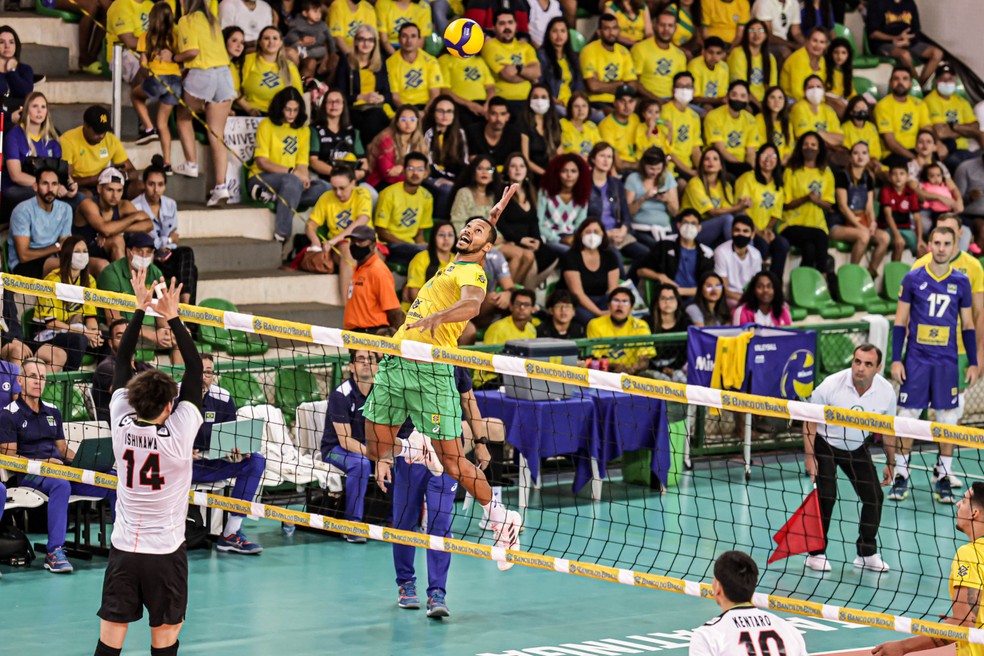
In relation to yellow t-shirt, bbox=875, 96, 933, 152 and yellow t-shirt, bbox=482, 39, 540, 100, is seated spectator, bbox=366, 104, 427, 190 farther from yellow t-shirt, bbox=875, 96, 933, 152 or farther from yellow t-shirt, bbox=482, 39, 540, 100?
yellow t-shirt, bbox=875, 96, 933, 152

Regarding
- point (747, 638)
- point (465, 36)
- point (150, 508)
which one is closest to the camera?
point (747, 638)

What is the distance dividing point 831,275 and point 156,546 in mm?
12029

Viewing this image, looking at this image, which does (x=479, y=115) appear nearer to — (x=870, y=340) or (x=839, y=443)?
(x=870, y=340)

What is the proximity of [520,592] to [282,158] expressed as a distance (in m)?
6.53

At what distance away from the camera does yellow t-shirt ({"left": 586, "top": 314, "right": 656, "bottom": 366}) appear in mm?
14930

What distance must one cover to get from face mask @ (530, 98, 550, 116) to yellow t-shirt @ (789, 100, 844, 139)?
369cm

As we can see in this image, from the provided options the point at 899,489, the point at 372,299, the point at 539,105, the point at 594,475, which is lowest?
the point at 899,489

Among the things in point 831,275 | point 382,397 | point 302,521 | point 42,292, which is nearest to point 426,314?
point 382,397

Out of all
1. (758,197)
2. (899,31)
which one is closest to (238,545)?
(758,197)

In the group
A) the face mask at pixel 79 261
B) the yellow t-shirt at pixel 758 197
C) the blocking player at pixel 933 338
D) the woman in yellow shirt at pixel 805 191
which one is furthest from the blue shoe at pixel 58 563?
the woman in yellow shirt at pixel 805 191

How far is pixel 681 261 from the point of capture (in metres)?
17.0

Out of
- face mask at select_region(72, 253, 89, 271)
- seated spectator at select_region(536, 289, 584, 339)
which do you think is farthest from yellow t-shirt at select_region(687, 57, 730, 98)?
face mask at select_region(72, 253, 89, 271)

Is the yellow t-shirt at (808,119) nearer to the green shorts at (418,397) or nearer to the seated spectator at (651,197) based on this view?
the seated spectator at (651,197)

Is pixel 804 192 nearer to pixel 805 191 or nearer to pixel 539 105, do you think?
pixel 805 191
